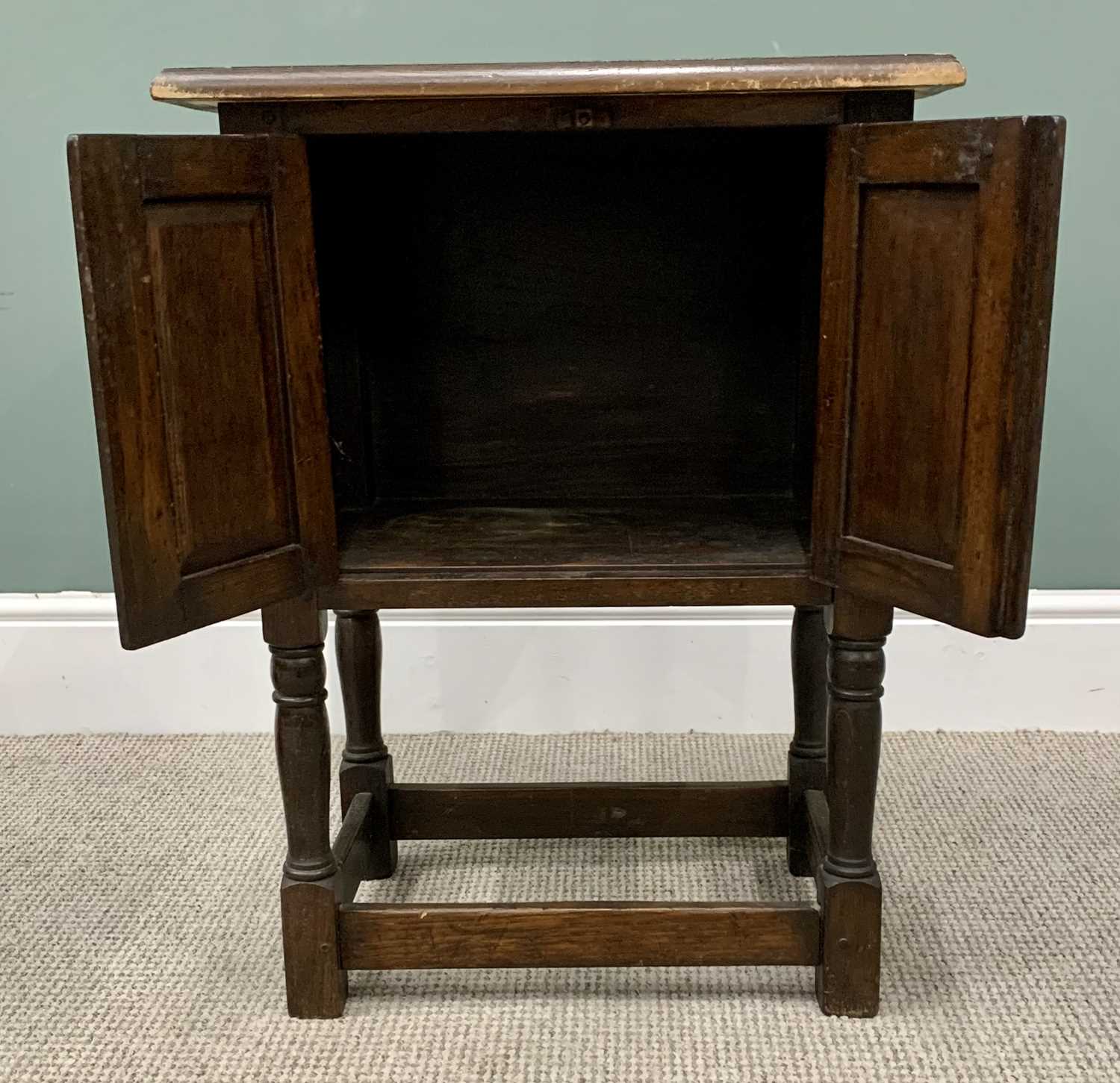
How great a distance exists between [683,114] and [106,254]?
15.5 inches

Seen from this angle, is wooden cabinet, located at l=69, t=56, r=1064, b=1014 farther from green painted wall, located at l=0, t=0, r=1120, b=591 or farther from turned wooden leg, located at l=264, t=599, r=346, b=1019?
green painted wall, located at l=0, t=0, r=1120, b=591

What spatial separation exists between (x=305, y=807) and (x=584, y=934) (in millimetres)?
241

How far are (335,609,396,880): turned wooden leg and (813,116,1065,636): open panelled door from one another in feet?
1.62

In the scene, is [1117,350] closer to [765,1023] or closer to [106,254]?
[765,1023]

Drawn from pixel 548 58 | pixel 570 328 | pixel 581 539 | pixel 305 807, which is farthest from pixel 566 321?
pixel 305 807

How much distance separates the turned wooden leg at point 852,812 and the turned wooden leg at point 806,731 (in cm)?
20

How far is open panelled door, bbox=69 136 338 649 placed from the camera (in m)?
0.79

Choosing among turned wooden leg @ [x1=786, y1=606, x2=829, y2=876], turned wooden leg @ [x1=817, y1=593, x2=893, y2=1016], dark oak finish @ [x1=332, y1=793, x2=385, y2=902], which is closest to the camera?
turned wooden leg @ [x1=817, y1=593, x2=893, y2=1016]

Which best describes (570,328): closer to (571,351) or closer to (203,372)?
(571,351)

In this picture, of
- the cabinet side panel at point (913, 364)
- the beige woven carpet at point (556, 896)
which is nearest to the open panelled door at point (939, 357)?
the cabinet side panel at point (913, 364)

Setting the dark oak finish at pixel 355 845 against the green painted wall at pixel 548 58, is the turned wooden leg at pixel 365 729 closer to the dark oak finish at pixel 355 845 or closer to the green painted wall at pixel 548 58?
the dark oak finish at pixel 355 845

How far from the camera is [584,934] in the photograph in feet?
3.29

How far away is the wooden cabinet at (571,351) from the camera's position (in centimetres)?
81

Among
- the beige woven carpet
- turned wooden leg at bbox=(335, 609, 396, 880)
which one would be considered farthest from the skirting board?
turned wooden leg at bbox=(335, 609, 396, 880)
